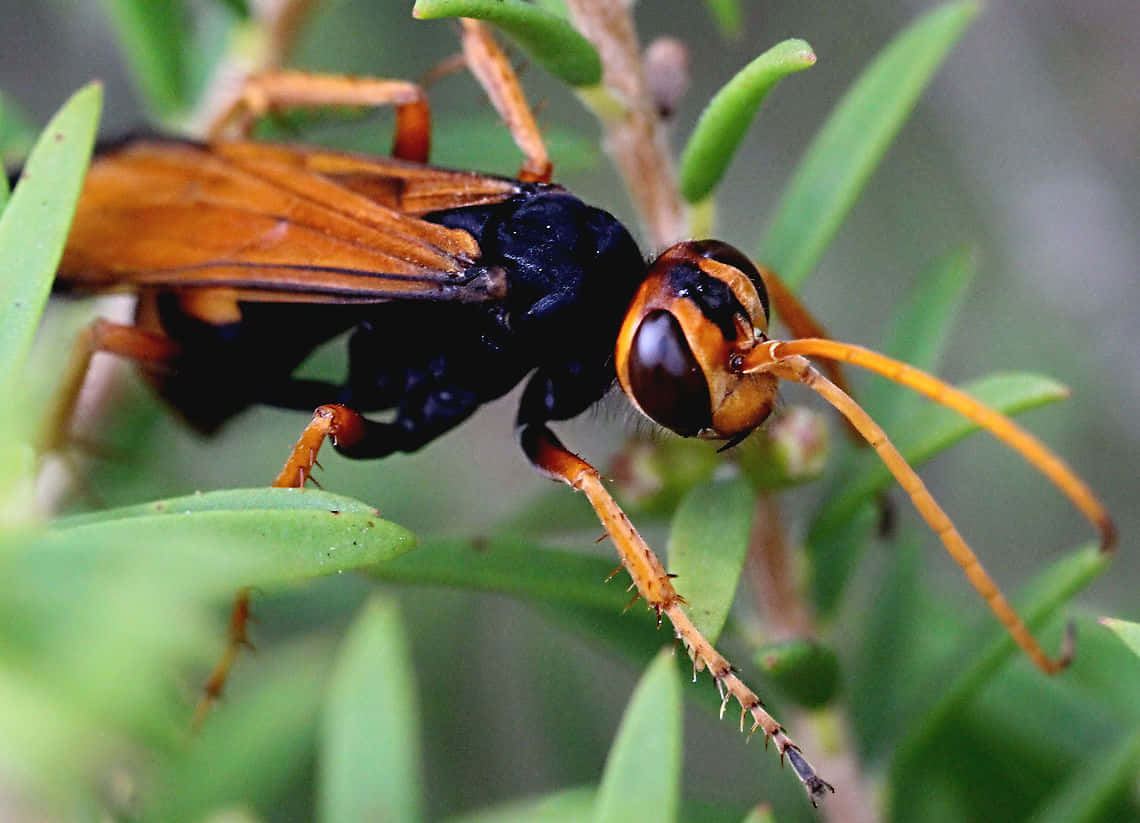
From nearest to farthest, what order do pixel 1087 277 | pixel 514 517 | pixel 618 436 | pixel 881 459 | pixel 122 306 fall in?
1. pixel 881 459
2. pixel 514 517
3. pixel 122 306
4. pixel 1087 277
5. pixel 618 436

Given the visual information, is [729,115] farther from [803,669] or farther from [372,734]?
[372,734]

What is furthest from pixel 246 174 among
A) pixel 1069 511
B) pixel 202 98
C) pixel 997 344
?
pixel 1069 511

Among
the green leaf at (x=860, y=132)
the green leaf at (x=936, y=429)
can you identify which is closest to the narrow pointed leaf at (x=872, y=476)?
the green leaf at (x=936, y=429)

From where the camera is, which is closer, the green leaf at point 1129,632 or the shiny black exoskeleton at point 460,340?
the green leaf at point 1129,632

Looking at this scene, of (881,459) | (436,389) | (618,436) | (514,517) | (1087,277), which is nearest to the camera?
(881,459)

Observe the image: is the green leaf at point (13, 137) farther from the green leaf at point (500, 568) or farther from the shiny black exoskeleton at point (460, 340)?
Answer: the green leaf at point (500, 568)

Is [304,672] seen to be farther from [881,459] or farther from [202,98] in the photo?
[202,98]
